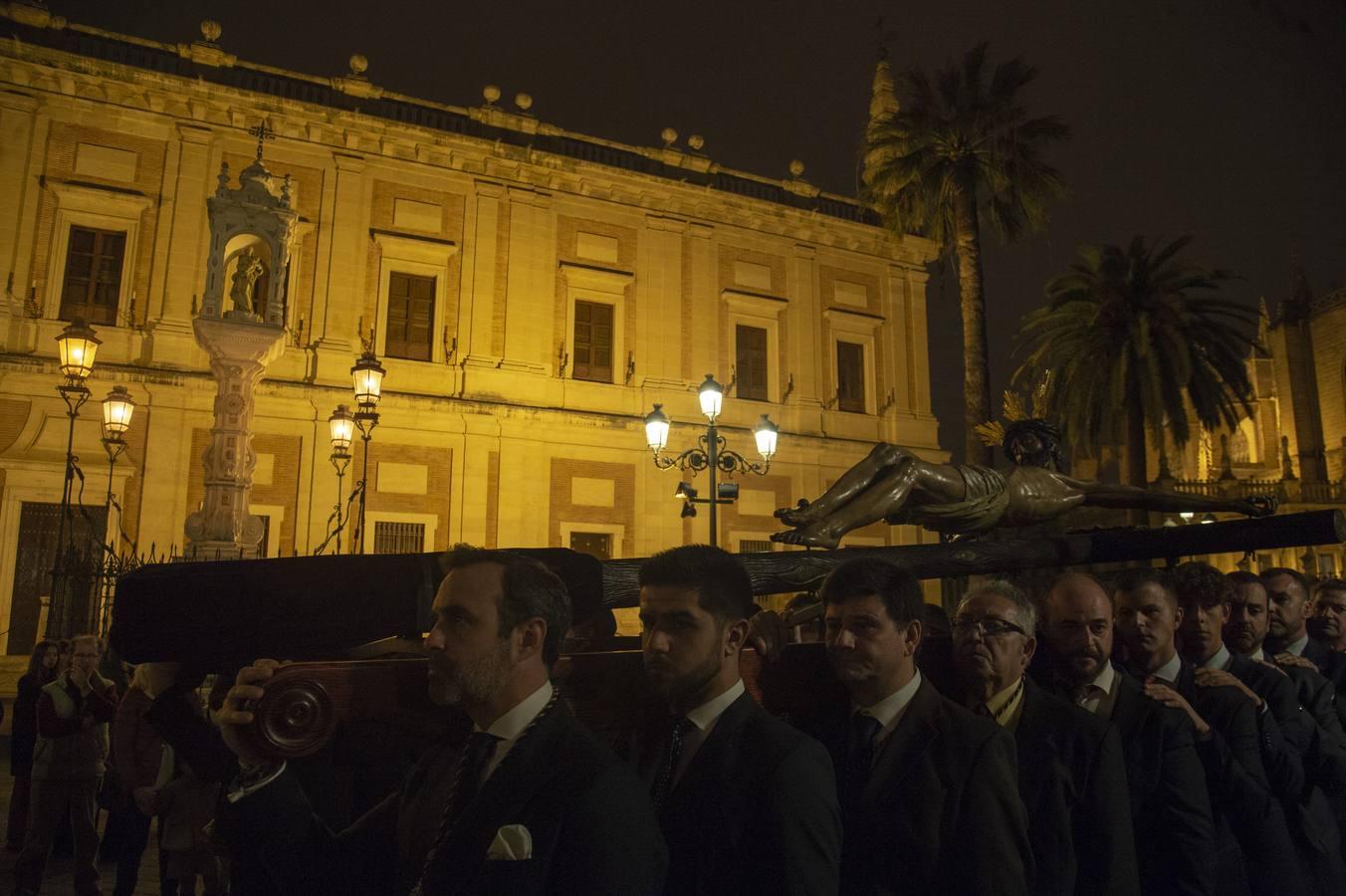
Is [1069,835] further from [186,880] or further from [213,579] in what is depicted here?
[186,880]

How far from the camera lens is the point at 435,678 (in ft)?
6.19

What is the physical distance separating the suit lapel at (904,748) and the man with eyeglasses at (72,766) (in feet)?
18.0

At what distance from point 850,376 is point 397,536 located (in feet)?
42.7

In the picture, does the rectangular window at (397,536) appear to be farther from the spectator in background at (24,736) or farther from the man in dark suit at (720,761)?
the man in dark suit at (720,761)

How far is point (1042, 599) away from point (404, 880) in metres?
2.17

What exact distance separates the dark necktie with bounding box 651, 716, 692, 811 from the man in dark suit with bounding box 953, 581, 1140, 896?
983 millimetres

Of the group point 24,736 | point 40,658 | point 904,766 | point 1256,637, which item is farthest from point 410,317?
point 904,766

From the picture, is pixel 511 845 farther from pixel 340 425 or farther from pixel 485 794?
pixel 340 425

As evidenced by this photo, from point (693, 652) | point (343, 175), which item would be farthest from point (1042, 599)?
point (343, 175)

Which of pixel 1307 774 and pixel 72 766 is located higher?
pixel 1307 774

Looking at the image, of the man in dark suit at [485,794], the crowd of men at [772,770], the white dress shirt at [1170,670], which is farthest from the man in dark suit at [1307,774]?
the man in dark suit at [485,794]

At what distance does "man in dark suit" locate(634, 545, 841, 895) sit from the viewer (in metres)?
1.88

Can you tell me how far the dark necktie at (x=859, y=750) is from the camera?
2.25 metres

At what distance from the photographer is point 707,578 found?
214 cm
